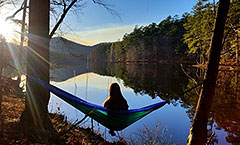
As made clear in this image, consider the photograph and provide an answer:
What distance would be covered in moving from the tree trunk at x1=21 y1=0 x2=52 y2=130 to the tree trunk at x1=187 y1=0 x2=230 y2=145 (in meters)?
2.12

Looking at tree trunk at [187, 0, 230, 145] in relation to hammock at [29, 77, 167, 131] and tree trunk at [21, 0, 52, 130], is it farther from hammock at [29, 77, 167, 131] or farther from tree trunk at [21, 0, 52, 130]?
tree trunk at [21, 0, 52, 130]

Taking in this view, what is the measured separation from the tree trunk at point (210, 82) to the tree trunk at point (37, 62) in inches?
83.4

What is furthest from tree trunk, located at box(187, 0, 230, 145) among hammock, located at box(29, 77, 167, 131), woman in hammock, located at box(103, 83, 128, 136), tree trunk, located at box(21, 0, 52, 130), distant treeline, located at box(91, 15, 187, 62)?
distant treeline, located at box(91, 15, 187, 62)

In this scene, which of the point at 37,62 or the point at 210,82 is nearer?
the point at 210,82

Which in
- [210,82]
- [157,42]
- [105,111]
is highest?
[157,42]

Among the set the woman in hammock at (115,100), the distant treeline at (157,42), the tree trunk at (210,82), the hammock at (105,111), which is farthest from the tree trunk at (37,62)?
the distant treeline at (157,42)

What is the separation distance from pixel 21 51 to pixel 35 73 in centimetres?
477

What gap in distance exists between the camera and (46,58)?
2664 mm

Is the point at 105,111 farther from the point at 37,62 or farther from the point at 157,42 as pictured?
the point at 157,42

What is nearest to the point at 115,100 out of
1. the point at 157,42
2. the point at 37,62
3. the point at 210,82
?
the point at 37,62

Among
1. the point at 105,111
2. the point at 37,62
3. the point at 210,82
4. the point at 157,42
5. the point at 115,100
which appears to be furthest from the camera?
Result: the point at 157,42

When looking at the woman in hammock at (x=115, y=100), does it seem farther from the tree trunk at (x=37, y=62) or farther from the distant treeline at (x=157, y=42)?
the distant treeline at (x=157, y=42)

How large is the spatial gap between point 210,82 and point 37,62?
97.4 inches

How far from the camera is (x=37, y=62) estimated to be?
259 cm
